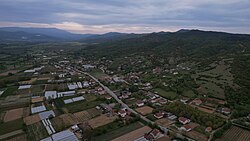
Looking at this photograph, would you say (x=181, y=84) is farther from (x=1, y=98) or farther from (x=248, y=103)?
(x=1, y=98)

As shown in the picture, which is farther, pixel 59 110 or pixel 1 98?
pixel 1 98

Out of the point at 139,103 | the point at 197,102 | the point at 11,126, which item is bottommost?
the point at 11,126

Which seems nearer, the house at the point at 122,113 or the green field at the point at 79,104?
the house at the point at 122,113

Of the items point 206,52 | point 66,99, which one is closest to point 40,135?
point 66,99

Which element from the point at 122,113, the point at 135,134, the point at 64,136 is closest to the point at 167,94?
the point at 122,113

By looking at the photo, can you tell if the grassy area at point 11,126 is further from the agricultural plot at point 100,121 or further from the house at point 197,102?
the house at point 197,102

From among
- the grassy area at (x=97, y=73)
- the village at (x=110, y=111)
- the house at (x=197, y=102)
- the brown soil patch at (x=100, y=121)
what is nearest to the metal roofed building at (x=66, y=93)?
the village at (x=110, y=111)

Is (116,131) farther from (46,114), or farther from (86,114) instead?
(46,114)
